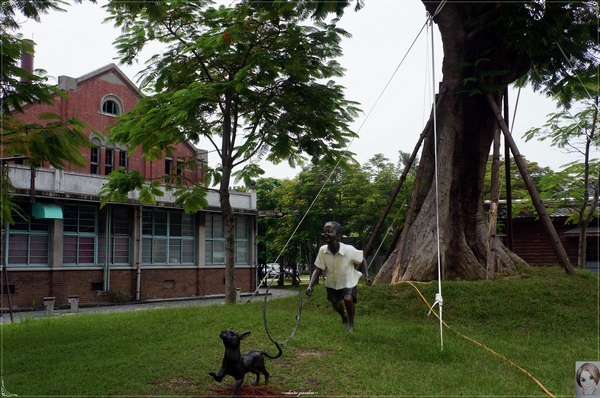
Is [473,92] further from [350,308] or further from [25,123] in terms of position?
[25,123]

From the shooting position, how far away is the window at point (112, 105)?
2315cm

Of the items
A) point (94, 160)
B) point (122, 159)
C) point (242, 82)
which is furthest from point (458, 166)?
point (122, 159)

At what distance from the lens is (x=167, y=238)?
974 inches

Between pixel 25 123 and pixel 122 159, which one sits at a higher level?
pixel 122 159

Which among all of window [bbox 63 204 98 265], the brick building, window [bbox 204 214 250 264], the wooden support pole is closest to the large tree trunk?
the wooden support pole

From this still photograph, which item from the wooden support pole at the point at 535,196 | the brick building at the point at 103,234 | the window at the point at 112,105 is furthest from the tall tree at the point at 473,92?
the window at the point at 112,105

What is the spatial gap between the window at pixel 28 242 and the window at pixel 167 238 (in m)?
4.30

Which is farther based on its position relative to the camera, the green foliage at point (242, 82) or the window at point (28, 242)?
the window at point (28, 242)

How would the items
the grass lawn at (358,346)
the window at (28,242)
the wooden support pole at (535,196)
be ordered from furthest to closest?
the window at (28,242) → the wooden support pole at (535,196) → the grass lawn at (358,346)

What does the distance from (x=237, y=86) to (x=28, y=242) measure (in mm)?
12490

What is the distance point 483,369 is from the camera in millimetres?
6707

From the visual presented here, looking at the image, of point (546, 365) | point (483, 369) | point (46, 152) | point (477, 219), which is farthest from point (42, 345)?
point (477, 219)

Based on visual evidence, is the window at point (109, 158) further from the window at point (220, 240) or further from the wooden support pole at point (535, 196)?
the wooden support pole at point (535, 196)

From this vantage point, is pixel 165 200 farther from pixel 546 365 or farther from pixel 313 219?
pixel 546 365
